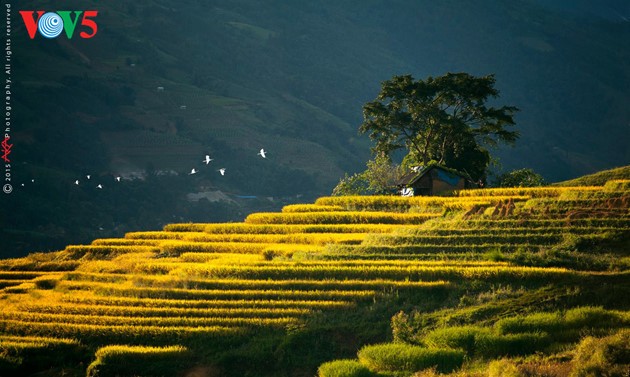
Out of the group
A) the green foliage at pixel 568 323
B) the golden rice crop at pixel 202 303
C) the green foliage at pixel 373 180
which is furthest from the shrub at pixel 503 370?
the green foliage at pixel 373 180

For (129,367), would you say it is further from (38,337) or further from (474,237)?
(474,237)

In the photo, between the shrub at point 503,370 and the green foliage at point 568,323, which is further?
the green foliage at point 568,323

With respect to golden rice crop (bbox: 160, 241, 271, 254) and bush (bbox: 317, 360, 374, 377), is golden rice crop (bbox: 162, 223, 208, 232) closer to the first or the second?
golden rice crop (bbox: 160, 241, 271, 254)

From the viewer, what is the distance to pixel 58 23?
160 metres

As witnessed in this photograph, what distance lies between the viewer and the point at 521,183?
2127 inches

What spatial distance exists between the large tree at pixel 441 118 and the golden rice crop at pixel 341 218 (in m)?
15.9

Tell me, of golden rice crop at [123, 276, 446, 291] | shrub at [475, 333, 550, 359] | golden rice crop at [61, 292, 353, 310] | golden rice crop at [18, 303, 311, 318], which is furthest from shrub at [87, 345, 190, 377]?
shrub at [475, 333, 550, 359]

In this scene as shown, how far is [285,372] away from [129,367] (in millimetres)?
4295

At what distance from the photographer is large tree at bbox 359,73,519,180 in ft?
179

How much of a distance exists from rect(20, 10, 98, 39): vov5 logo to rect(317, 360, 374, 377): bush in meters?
122

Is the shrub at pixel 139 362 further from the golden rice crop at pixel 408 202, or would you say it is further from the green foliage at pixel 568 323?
the golden rice crop at pixel 408 202

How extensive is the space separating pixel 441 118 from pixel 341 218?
17533 millimetres

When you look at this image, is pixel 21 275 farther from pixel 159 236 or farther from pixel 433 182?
pixel 433 182

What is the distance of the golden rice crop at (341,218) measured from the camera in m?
38.0
